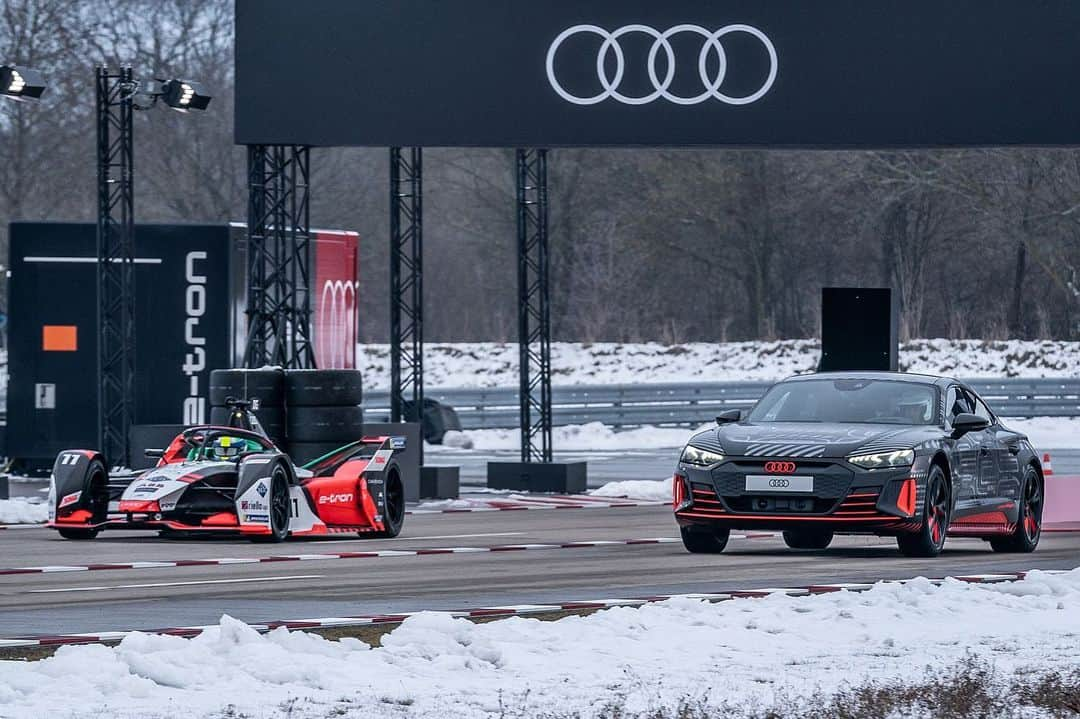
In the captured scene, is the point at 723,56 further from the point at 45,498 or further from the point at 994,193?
the point at 994,193

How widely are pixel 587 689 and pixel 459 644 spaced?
1.13 m

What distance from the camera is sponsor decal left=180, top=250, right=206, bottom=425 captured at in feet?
103

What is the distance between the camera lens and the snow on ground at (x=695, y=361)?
2020 inches

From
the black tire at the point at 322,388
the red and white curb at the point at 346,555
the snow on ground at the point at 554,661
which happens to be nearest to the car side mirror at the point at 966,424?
the red and white curb at the point at 346,555

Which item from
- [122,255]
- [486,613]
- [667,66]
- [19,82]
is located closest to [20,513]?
[122,255]

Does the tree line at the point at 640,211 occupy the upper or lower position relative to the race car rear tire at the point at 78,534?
upper

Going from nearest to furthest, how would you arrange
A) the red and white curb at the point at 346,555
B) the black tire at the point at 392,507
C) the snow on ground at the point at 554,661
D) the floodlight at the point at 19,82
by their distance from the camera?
1. the snow on ground at the point at 554,661
2. the red and white curb at the point at 346,555
3. the black tire at the point at 392,507
4. the floodlight at the point at 19,82

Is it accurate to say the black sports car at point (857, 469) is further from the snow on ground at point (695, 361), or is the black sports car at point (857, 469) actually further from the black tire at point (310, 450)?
the snow on ground at point (695, 361)

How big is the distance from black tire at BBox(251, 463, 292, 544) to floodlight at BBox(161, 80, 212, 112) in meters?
8.22

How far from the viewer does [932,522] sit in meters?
16.1

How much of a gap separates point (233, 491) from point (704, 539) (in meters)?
4.11

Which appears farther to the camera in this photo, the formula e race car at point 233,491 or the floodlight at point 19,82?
the floodlight at point 19,82

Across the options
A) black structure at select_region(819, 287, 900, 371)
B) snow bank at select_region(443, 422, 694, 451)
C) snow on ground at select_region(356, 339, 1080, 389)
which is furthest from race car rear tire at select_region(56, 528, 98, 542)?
snow on ground at select_region(356, 339, 1080, 389)

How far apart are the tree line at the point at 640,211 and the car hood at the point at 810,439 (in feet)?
131
